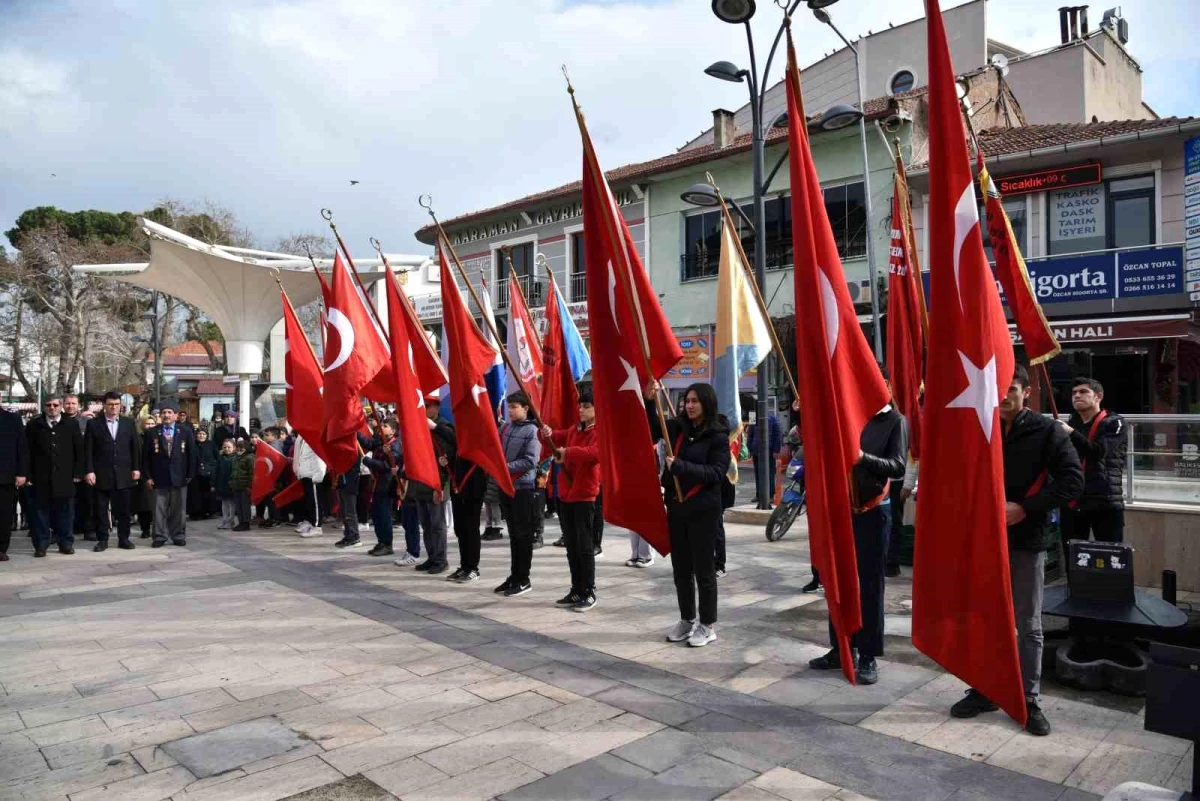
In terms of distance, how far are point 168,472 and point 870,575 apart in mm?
9606

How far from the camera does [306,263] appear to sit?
63.8ft

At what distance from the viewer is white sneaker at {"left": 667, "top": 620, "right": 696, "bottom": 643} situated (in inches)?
241

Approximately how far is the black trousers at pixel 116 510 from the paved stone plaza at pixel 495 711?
133 inches

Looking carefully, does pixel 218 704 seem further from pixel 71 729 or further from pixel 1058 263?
pixel 1058 263

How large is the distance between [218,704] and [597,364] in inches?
125

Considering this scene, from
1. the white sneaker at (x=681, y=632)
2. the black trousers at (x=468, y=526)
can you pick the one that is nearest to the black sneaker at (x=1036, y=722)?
the white sneaker at (x=681, y=632)

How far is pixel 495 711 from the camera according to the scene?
4730 mm

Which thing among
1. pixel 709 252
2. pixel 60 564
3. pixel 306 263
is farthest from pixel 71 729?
pixel 709 252

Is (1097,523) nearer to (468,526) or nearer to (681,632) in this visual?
(681,632)

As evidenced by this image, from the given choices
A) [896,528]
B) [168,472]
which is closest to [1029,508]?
[896,528]

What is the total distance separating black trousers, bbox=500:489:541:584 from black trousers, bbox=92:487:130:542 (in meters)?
6.33

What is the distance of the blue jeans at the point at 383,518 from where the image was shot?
1016 centimetres

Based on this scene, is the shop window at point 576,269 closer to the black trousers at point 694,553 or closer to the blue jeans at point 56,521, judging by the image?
the blue jeans at point 56,521

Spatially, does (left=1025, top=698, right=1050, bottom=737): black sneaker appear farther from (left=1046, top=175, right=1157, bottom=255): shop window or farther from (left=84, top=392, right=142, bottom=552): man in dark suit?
(left=1046, top=175, right=1157, bottom=255): shop window
